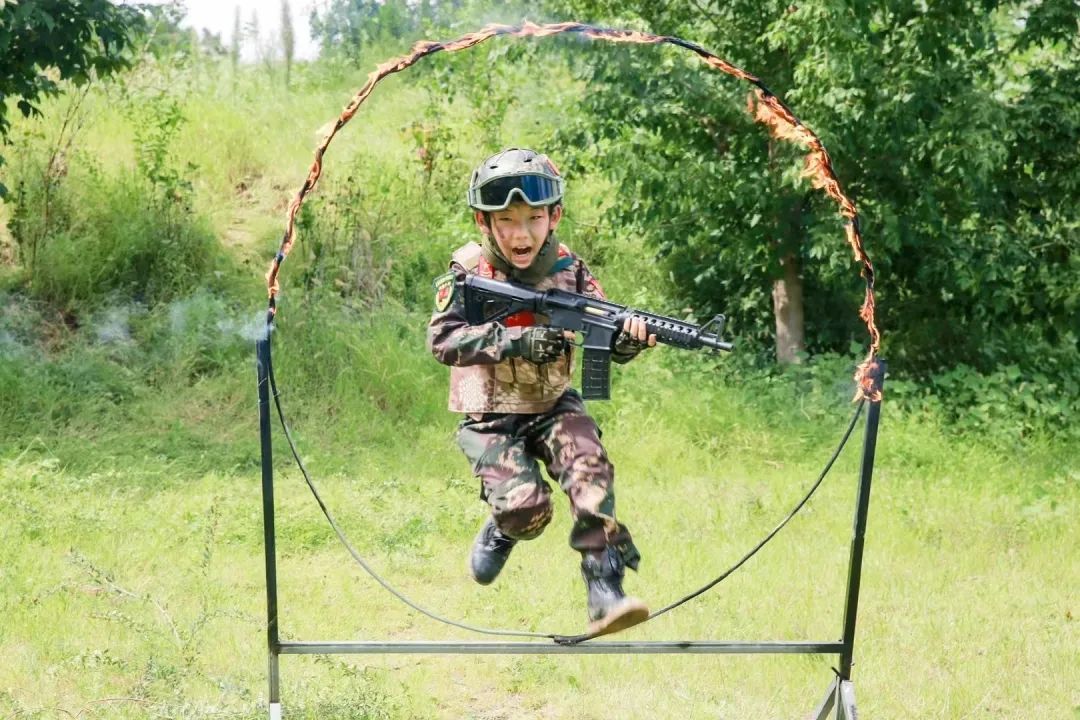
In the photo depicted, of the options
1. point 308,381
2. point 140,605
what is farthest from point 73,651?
point 308,381

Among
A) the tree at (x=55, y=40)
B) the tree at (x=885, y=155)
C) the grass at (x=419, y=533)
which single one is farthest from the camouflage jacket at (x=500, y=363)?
the tree at (x=55, y=40)

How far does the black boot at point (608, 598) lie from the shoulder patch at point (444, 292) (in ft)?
2.76

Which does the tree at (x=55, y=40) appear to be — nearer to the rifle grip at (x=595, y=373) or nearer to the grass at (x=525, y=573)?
the grass at (x=525, y=573)

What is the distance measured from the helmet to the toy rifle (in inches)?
9.8

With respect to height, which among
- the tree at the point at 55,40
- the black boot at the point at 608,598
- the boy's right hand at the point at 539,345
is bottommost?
the black boot at the point at 608,598

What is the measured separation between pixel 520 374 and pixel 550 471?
1.01 feet

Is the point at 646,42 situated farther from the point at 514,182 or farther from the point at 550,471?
the point at 550,471

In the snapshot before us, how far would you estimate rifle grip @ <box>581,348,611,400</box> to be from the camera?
3.71 metres

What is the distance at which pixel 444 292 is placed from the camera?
389 centimetres

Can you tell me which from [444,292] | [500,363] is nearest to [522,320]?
[500,363]

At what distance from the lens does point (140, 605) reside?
5.93 m

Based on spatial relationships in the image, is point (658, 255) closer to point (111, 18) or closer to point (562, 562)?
point (562, 562)

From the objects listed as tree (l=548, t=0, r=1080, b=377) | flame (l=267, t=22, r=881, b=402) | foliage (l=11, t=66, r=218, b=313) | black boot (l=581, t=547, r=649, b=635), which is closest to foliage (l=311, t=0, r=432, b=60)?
foliage (l=11, t=66, r=218, b=313)

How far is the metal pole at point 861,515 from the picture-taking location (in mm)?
3953
